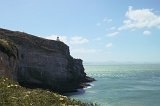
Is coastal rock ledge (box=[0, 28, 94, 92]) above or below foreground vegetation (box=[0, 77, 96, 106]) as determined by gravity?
above

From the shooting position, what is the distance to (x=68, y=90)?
302 feet

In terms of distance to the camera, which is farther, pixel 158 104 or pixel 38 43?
pixel 38 43

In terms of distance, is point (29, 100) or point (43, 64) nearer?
point (29, 100)

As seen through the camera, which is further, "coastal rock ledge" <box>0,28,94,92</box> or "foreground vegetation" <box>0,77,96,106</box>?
"coastal rock ledge" <box>0,28,94,92</box>

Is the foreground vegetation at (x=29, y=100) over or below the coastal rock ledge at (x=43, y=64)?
below

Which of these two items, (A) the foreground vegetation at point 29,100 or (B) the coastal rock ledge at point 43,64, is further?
(B) the coastal rock ledge at point 43,64

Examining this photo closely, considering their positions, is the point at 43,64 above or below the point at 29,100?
above

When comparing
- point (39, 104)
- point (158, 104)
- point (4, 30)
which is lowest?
point (158, 104)

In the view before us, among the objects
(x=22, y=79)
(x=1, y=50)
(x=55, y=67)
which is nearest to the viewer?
(x=1, y=50)

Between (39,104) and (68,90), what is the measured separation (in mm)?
78268

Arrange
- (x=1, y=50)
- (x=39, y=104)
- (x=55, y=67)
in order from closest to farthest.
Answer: (x=39, y=104) < (x=1, y=50) < (x=55, y=67)

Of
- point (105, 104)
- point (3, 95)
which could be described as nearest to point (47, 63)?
A: point (105, 104)

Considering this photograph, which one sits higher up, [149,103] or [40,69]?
[40,69]

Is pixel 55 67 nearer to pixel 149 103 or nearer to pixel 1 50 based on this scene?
pixel 149 103
